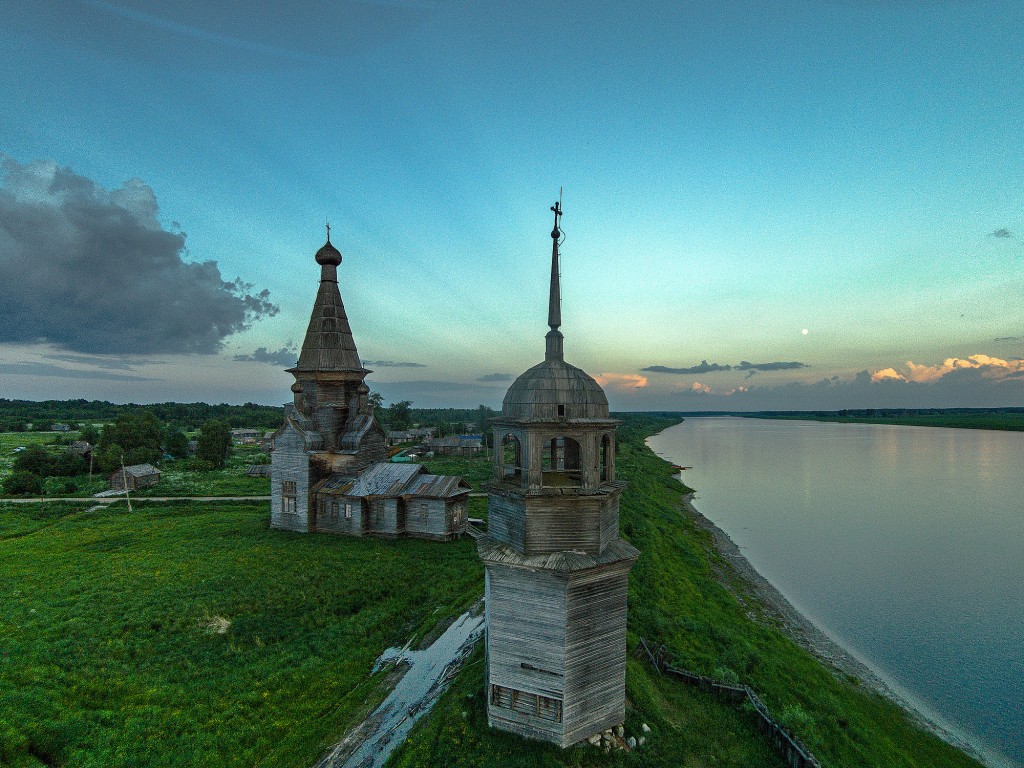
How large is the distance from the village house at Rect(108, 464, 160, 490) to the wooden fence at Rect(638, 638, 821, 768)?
49809 mm

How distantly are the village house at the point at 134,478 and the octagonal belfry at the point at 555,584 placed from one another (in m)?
49.2

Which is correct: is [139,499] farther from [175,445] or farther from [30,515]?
[175,445]

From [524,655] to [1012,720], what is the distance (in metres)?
18.2

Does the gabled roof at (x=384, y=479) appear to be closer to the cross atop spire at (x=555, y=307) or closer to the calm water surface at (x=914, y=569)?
the cross atop spire at (x=555, y=307)

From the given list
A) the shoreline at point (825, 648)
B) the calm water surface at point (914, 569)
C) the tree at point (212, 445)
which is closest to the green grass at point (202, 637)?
the shoreline at point (825, 648)

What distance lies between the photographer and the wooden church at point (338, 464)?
2561 cm

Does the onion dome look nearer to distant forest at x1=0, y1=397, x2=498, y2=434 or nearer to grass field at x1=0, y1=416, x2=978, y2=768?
grass field at x1=0, y1=416, x2=978, y2=768

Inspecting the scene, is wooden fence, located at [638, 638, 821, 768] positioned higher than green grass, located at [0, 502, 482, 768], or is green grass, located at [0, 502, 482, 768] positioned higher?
green grass, located at [0, 502, 482, 768]

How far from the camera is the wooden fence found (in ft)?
34.7

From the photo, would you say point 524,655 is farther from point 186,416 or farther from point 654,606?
point 186,416

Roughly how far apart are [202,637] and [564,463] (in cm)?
1285

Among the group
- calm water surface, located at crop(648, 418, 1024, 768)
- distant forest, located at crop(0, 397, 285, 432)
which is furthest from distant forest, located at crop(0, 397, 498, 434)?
calm water surface, located at crop(648, 418, 1024, 768)

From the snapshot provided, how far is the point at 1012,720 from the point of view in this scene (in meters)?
15.5

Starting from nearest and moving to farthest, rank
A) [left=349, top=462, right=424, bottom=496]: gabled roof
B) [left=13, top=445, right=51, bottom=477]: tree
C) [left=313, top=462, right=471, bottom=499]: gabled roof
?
[left=313, top=462, right=471, bottom=499]: gabled roof → [left=349, top=462, right=424, bottom=496]: gabled roof → [left=13, top=445, right=51, bottom=477]: tree
